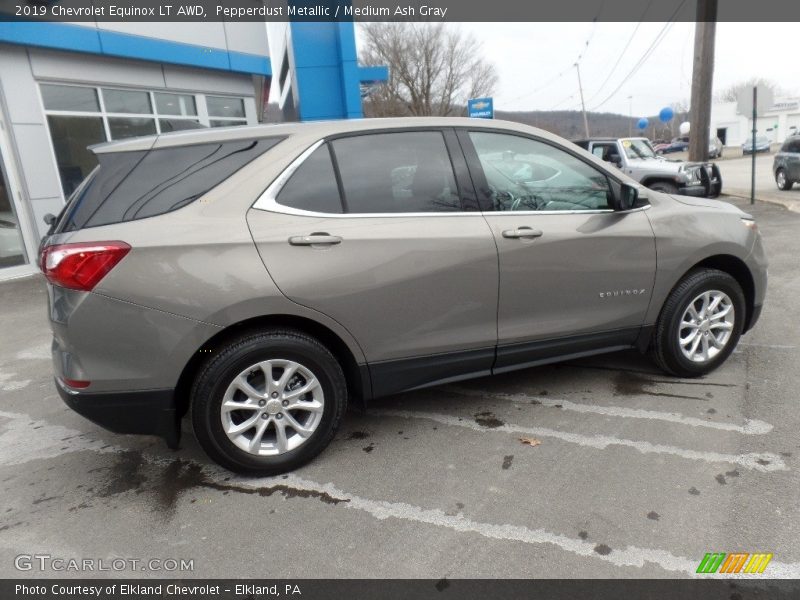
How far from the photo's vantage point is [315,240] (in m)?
2.78

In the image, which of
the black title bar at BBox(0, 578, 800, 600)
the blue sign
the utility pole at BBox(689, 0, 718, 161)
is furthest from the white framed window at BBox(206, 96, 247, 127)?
the blue sign

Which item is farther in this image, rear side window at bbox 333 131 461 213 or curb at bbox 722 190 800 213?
curb at bbox 722 190 800 213

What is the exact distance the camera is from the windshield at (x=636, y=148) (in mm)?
12508

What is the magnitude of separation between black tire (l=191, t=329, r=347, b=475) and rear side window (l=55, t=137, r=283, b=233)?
0.77 metres

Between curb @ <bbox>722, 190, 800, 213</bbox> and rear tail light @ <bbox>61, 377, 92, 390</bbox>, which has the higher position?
rear tail light @ <bbox>61, 377, 92, 390</bbox>

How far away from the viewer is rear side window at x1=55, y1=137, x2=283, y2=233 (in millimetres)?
2643

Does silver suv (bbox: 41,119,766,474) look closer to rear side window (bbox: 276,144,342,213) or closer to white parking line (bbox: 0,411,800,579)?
rear side window (bbox: 276,144,342,213)

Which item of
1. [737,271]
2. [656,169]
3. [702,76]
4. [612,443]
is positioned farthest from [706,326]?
[702,76]

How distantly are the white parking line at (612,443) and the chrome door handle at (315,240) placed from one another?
134 cm

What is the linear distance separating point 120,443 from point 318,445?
4.41ft

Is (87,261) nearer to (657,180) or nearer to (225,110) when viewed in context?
(225,110)

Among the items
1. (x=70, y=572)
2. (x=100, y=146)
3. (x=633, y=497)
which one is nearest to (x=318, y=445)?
(x=70, y=572)

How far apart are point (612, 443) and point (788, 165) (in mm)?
15665

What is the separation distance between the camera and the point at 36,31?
8.54m
